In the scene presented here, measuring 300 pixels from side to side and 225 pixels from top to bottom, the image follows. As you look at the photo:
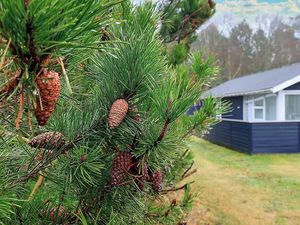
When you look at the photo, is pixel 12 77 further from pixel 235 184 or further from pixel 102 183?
pixel 235 184

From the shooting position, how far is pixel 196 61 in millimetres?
1808

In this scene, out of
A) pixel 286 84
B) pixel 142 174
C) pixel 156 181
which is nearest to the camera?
pixel 142 174

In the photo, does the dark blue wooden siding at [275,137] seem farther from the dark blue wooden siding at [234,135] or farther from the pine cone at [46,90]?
the pine cone at [46,90]

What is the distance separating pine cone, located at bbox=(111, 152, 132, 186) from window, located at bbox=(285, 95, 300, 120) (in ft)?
46.1

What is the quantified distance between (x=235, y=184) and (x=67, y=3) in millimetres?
9483

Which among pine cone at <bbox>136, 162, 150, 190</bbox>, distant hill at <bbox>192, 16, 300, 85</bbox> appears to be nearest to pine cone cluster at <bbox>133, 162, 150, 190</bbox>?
pine cone at <bbox>136, 162, 150, 190</bbox>

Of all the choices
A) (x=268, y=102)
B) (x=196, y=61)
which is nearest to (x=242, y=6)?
(x=268, y=102)

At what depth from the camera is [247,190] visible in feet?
29.1

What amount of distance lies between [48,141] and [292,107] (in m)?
14.6

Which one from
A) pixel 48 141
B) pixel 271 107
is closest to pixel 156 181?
pixel 48 141

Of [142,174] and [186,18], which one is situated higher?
[186,18]

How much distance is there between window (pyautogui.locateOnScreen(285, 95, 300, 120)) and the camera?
1428cm

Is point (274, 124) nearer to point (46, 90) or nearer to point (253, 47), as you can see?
point (46, 90)

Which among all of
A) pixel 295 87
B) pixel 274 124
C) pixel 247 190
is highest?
pixel 295 87
